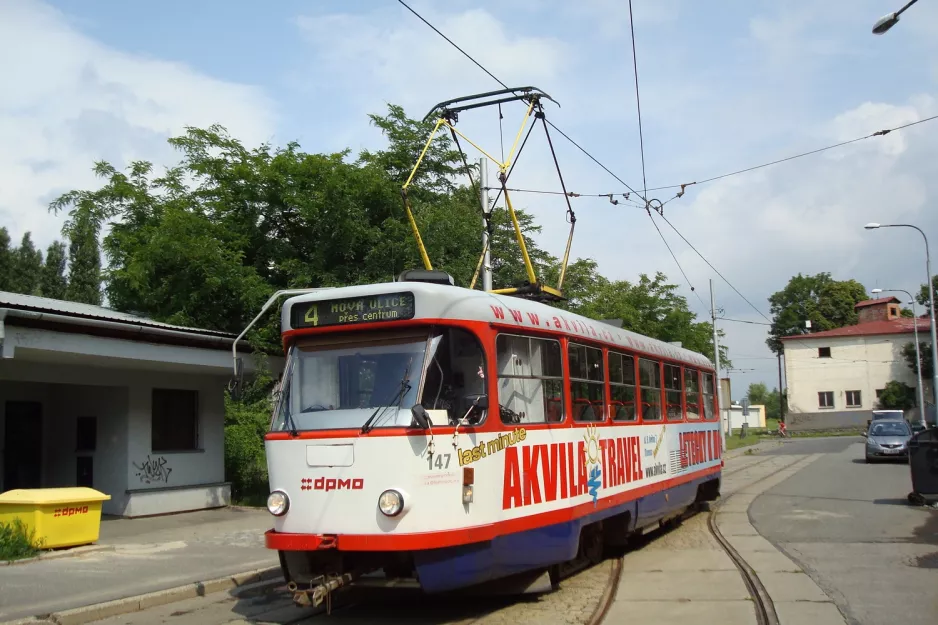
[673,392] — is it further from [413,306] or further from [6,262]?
[6,262]

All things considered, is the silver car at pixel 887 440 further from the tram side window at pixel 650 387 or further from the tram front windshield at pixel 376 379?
the tram front windshield at pixel 376 379

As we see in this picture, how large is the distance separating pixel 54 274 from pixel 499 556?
176 feet

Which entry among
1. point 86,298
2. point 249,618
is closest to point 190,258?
point 249,618

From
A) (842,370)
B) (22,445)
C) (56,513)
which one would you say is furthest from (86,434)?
(842,370)

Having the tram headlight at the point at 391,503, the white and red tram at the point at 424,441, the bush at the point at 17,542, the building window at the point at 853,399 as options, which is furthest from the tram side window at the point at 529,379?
the building window at the point at 853,399

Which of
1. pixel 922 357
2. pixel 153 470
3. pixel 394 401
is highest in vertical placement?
pixel 922 357

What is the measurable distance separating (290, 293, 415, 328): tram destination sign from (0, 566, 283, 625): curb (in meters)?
3.38

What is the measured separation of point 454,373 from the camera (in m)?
7.63

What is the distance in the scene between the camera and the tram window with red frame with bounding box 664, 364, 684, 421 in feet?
43.2

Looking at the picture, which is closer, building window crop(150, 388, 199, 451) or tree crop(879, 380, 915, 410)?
building window crop(150, 388, 199, 451)

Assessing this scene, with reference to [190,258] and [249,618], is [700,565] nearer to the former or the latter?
[249,618]

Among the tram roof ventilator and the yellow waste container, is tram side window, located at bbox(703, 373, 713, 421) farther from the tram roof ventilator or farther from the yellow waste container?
the yellow waste container

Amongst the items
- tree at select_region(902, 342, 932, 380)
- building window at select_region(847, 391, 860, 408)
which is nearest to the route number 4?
tree at select_region(902, 342, 932, 380)

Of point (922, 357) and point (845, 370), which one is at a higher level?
point (922, 357)
